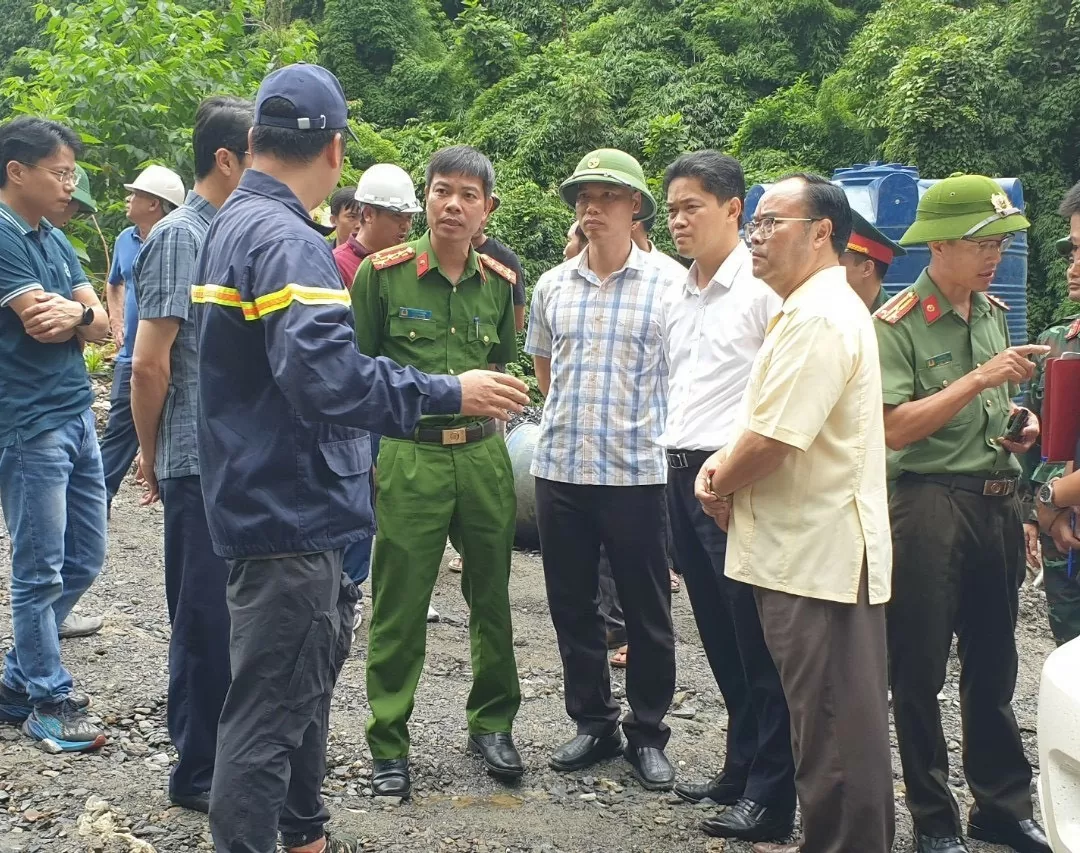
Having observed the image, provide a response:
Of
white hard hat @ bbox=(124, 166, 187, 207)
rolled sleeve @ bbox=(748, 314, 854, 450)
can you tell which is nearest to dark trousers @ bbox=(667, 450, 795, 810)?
rolled sleeve @ bbox=(748, 314, 854, 450)

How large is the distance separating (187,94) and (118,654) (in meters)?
7.47

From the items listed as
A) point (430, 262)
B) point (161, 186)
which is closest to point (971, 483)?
point (430, 262)

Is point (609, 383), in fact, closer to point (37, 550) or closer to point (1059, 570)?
point (1059, 570)

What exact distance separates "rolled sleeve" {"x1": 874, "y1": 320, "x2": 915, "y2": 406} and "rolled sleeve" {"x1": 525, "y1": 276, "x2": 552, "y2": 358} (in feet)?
4.50

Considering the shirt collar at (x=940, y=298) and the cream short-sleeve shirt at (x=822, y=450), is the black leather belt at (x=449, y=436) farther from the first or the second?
the shirt collar at (x=940, y=298)

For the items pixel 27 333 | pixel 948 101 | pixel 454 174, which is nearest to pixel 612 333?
pixel 454 174

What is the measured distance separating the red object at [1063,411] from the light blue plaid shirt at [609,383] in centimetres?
129

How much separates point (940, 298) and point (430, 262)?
172cm

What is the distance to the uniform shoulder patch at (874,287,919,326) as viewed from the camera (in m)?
3.34

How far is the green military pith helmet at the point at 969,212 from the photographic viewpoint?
3.27 m

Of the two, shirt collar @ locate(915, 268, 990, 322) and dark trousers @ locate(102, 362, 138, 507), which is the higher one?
shirt collar @ locate(915, 268, 990, 322)

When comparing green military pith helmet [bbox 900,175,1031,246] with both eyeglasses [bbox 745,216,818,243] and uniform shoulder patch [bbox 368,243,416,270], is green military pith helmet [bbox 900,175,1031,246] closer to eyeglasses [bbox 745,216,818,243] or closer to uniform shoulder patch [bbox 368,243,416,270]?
eyeglasses [bbox 745,216,818,243]

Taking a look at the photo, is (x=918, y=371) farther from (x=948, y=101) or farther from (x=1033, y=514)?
(x=948, y=101)

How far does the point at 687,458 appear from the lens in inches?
142
